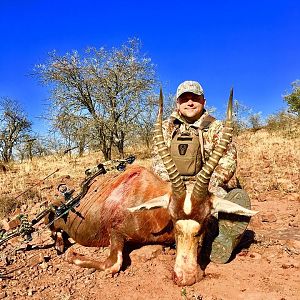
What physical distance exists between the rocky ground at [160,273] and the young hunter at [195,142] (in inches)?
20.1

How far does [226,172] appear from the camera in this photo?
5109mm

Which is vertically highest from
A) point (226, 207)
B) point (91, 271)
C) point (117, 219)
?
point (226, 207)

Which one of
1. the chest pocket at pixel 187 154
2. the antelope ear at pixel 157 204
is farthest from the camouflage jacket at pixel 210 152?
the antelope ear at pixel 157 204

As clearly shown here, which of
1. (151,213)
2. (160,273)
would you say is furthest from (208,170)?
(160,273)

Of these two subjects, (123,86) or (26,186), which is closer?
(26,186)

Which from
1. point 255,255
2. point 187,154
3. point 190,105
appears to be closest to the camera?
point 255,255

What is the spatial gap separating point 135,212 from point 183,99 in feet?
5.93

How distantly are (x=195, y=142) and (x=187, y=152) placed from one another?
17cm

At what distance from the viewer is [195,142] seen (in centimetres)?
532

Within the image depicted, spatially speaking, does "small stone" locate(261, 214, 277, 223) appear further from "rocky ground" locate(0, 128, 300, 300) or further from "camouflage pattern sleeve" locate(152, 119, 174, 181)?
"camouflage pattern sleeve" locate(152, 119, 174, 181)

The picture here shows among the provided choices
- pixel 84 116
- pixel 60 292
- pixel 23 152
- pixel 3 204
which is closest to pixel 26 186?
pixel 3 204

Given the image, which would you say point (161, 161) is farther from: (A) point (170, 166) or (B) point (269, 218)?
(B) point (269, 218)

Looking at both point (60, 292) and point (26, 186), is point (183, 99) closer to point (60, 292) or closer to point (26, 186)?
point (60, 292)

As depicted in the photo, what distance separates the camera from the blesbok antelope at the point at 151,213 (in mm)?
3918
